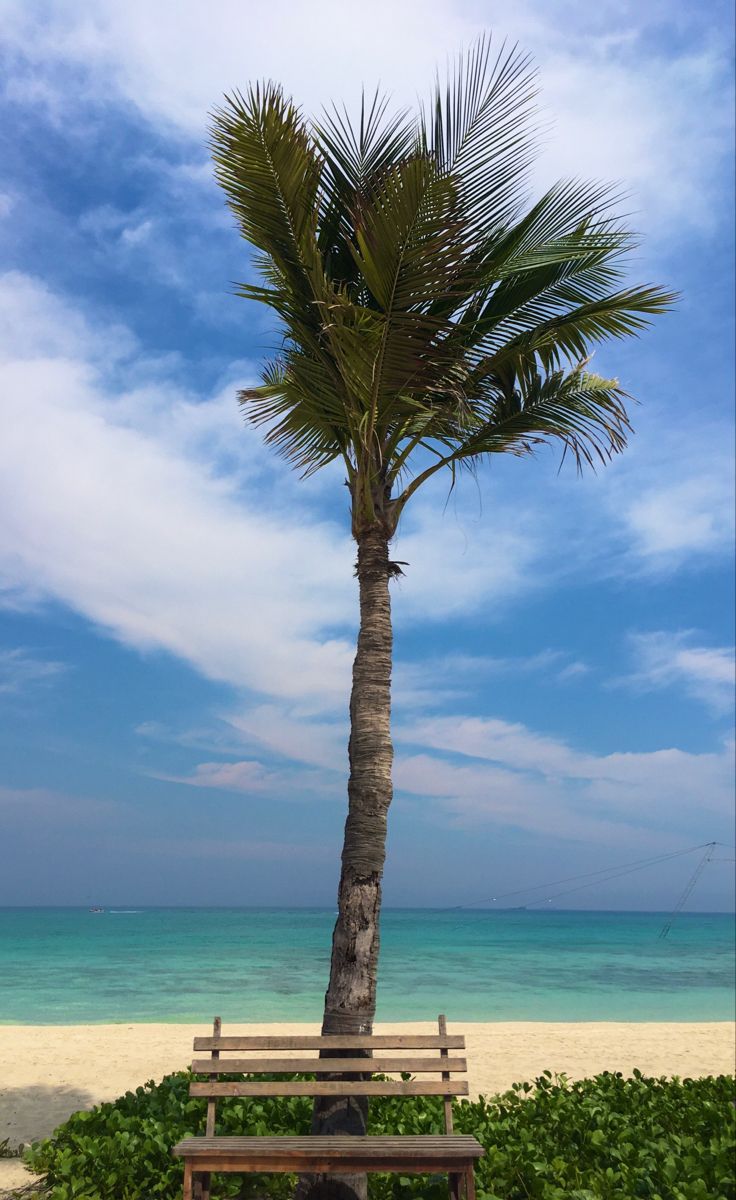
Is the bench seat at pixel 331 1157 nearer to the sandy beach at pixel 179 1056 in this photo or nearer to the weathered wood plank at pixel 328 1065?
the weathered wood plank at pixel 328 1065

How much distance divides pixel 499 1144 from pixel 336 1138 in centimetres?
167

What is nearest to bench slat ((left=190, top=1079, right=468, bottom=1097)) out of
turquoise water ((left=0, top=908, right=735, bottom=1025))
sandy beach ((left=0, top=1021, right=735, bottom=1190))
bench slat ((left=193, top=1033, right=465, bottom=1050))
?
bench slat ((left=193, top=1033, right=465, bottom=1050))

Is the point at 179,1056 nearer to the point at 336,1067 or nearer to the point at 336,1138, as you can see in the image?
the point at 336,1067

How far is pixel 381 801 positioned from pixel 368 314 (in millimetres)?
3466

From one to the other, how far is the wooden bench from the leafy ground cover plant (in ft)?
1.70

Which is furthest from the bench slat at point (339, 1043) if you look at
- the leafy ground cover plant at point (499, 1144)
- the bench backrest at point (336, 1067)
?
the leafy ground cover plant at point (499, 1144)

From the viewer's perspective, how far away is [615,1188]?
204 inches

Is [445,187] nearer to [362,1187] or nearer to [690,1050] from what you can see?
[362,1187]

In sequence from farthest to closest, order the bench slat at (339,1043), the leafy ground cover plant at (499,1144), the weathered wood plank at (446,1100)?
the bench slat at (339,1043) → the leafy ground cover plant at (499,1144) → the weathered wood plank at (446,1100)

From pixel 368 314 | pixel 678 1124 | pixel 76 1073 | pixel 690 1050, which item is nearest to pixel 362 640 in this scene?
pixel 368 314

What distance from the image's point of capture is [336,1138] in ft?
16.1

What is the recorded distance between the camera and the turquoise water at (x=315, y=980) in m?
24.5

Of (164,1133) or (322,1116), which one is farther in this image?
(164,1133)

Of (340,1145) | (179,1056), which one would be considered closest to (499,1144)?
(340,1145)
